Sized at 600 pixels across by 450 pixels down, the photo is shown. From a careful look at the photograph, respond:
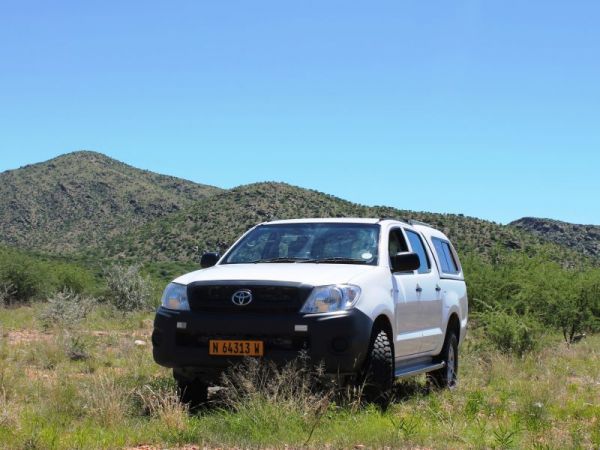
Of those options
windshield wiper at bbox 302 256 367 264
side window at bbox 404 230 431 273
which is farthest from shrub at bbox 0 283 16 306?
windshield wiper at bbox 302 256 367 264

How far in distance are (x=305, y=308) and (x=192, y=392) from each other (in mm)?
1668

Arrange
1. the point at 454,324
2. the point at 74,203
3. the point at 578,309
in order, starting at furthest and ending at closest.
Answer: the point at 74,203
the point at 578,309
the point at 454,324

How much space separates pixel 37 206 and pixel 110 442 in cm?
8229

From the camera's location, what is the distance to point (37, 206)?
8388 centimetres

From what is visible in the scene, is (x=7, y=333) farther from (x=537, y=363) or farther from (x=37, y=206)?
(x=37, y=206)

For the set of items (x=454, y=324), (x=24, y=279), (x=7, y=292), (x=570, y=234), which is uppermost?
(x=570, y=234)

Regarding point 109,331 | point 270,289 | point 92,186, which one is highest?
point 92,186

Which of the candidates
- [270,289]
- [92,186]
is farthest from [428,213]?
[270,289]

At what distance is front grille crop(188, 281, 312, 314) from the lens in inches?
275

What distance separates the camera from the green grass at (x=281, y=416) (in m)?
5.91

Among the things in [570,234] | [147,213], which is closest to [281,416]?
[147,213]

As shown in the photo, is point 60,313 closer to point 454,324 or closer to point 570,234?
point 454,324

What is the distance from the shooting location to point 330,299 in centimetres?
696

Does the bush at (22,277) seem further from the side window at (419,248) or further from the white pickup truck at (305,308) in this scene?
the white pickup truck at (305,308)
